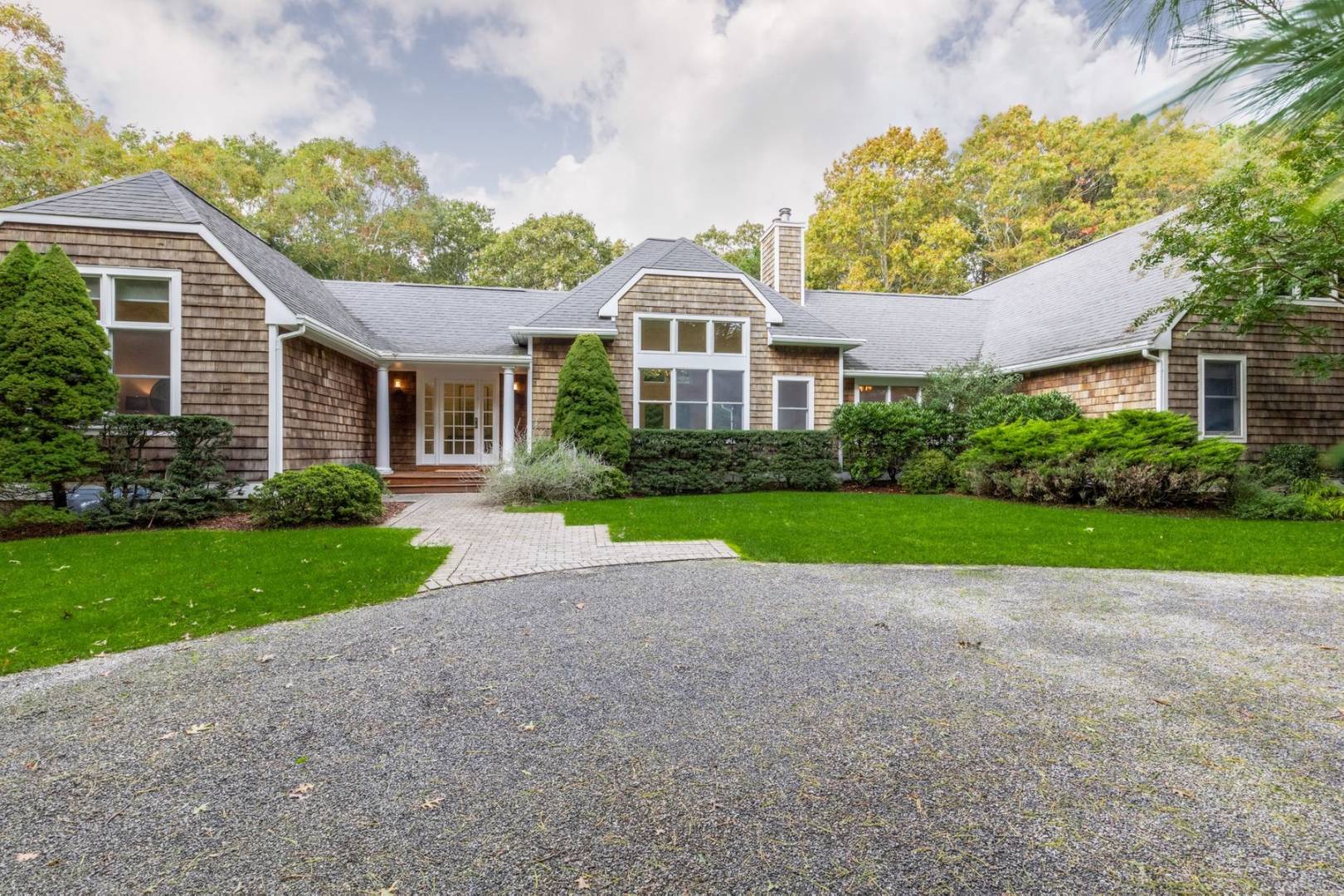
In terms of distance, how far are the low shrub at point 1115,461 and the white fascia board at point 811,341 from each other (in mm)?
3786

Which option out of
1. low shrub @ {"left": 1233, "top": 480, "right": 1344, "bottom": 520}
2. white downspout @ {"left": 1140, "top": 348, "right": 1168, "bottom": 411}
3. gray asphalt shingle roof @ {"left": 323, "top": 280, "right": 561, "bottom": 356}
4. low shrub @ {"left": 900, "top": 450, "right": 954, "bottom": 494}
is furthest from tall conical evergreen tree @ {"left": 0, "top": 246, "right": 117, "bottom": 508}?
white downspout @ {"left": 1140, "top": 348, "right": 1168, "bottom": 411}

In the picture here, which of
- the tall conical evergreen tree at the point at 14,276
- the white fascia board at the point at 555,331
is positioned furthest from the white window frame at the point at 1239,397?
the tall conical evergreen tree at the point at 14,276

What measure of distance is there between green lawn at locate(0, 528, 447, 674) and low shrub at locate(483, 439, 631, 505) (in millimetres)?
3277

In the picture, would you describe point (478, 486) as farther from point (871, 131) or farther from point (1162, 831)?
point (871, 131)

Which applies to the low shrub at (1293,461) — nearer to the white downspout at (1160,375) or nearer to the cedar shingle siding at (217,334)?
the white downspout at (1160,375)

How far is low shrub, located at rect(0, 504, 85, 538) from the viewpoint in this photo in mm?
7340

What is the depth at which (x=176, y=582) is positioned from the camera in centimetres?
514

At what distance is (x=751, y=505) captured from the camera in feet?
32.6

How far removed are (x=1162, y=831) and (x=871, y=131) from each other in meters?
30.5

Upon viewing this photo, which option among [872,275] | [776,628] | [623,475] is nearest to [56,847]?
[776,628]

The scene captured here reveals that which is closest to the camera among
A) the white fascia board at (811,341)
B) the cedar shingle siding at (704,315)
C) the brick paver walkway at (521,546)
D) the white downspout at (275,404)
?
the brick paver walkway at (521,546)

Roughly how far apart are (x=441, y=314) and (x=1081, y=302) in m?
15.2

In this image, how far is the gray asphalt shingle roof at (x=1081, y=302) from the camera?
12.1 m

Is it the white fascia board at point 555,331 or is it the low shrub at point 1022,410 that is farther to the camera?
the white fascia board at point 555,331
